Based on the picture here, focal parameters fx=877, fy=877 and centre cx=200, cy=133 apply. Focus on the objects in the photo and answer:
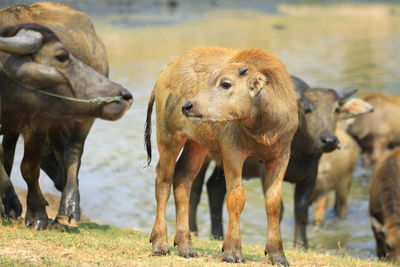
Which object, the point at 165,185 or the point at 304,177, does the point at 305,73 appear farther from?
the point at 165,185

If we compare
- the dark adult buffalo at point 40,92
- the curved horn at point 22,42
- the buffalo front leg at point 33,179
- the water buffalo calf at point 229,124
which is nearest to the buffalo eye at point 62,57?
the dark adult buffalo at point 40,92

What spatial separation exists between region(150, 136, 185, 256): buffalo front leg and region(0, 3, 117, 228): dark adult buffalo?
1.70 metres

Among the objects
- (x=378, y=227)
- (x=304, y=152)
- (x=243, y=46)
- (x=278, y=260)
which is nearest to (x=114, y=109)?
(x=278, y=260)

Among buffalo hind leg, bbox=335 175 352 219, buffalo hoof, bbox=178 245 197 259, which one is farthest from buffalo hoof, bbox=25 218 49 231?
buffalo hind leg, bbox=335 175 352 219

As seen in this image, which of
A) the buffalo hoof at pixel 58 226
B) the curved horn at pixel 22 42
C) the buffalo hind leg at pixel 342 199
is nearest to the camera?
the curved horn at pixel 22 42

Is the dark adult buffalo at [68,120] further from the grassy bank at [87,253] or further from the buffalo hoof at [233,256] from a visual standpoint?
the buffalo hoof at [233,256]

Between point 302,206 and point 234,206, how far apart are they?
4.87 metres

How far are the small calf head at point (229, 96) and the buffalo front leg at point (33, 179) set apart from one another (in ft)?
9.91

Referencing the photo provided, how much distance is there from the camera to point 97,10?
35938mm

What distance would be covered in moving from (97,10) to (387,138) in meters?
19.5

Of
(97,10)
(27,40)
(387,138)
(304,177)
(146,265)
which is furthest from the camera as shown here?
(97,10)

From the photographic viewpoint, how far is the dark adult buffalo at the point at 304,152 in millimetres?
11883

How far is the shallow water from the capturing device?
1447cm

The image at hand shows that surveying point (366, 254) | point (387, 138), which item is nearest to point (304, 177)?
point (366, 254)
